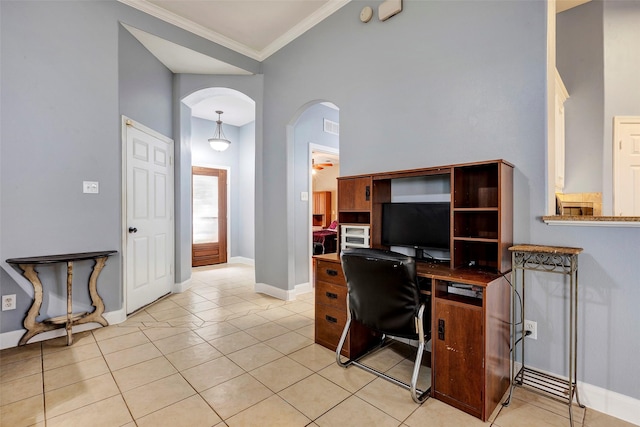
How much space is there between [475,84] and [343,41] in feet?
5.21

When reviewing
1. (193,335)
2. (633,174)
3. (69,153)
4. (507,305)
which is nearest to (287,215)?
(193,335)

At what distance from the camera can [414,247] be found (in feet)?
8.14

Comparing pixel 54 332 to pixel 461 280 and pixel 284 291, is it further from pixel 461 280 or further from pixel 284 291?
pixel 461 280

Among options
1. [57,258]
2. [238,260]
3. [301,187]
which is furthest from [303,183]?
[238,260]

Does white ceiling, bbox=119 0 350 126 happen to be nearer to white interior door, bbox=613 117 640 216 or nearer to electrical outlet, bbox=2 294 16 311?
electrical outlet, bbox=2 294 16 311

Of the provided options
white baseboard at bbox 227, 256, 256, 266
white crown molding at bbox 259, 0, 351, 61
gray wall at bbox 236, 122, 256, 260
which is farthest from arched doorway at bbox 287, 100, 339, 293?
white baseboard at bbox 227, 256, 256, 266

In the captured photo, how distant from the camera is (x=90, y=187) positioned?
2.91 m

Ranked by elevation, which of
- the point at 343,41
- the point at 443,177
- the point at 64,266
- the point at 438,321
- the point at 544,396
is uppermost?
the point at 343,41

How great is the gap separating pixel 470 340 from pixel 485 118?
5.11ft

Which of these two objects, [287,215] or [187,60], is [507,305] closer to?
[287,215]

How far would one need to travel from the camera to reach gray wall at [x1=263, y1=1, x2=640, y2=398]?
1.75 meters

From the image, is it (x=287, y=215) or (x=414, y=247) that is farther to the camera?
(x=287, y=215)

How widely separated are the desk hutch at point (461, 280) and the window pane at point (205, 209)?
4.42 metres

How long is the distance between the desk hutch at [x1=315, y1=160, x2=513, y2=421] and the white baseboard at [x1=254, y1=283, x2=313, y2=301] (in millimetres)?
1340
